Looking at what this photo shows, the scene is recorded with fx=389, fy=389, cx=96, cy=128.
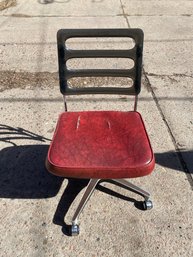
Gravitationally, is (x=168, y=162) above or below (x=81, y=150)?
below

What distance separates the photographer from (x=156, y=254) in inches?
86.6

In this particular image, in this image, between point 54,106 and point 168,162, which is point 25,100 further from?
point 168,162

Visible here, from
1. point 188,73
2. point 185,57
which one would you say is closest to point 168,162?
point 188,73

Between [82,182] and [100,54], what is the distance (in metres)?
0.89

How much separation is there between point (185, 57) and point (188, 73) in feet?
1.62

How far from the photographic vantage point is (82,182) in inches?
107

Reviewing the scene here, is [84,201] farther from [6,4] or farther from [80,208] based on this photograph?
[6,4]

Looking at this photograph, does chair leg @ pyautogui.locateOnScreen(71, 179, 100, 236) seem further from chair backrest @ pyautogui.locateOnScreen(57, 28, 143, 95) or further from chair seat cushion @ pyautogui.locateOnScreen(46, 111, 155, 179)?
chair backrest @ pyautogui.locateOnScreen(57, 28, 143, 95)

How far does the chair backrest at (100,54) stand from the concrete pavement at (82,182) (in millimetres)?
648

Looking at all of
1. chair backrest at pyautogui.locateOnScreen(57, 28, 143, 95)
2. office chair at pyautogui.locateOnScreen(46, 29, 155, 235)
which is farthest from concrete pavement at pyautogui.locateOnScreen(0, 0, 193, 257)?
chair backrest at pyautogui.locateOnScreen(57, 28, 143, 95)

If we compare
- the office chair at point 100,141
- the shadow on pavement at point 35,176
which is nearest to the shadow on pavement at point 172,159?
the shadow on pavement at point 35,176

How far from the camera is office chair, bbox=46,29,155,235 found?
2.09m

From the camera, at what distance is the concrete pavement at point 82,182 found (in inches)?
89.9

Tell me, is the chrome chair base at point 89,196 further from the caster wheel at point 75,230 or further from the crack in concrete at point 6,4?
the crack in concrete at point 6,4
